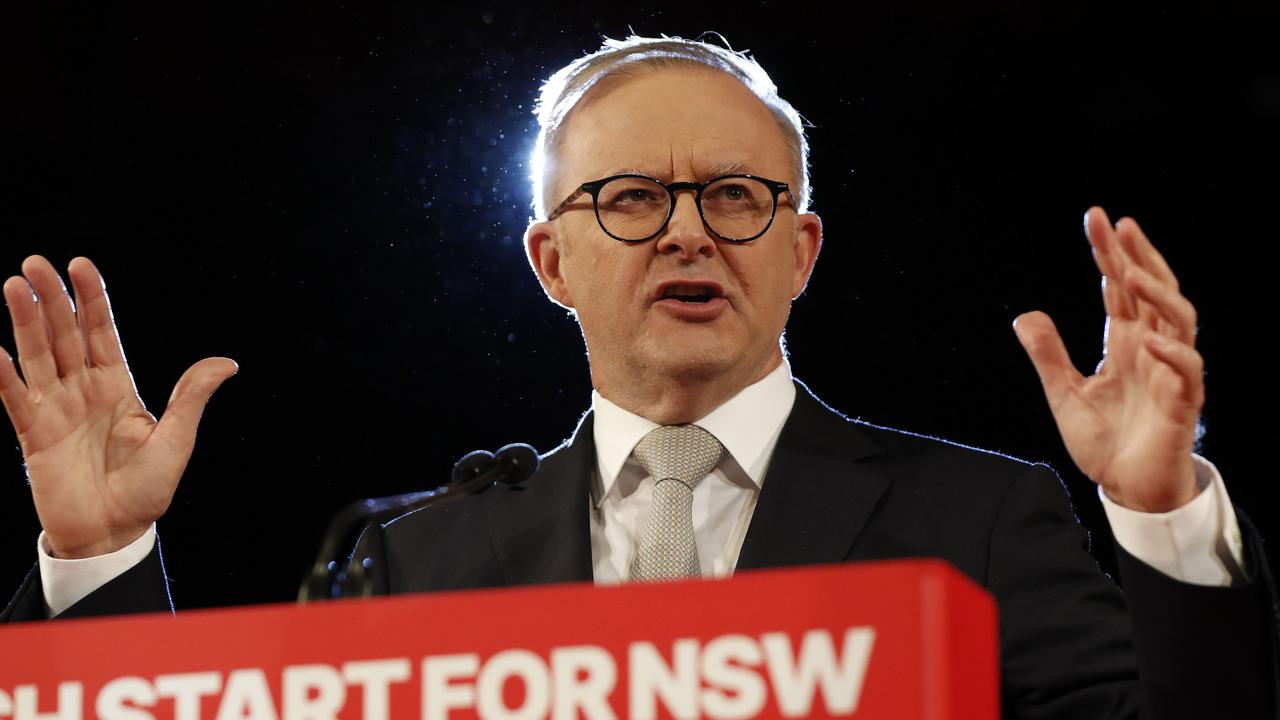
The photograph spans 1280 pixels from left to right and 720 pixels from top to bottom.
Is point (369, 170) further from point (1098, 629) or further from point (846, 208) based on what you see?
point (1098, 629)

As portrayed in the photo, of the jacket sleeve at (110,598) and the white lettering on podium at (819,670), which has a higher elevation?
the white lettering on podium at (819,670)

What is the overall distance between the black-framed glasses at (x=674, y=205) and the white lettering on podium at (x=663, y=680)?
120cm

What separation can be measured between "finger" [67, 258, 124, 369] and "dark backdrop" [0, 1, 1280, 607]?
1.02 m

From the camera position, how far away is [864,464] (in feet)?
6.84

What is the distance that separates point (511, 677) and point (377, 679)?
4.0 inches

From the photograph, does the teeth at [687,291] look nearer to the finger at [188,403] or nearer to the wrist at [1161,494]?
the finger at [188,403]

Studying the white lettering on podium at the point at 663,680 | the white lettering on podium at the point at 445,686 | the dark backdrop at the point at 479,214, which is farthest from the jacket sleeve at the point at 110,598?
the dark backdrop at the point at 479,214

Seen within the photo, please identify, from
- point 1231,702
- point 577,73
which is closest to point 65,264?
point 577,73

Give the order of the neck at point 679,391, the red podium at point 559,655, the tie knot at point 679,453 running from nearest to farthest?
the red podium at point 559,655, the tie knot at point 679,453, the neck at point 679,391

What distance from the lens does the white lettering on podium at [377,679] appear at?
1.07 m

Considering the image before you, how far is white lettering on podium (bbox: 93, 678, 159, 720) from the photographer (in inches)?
44.0

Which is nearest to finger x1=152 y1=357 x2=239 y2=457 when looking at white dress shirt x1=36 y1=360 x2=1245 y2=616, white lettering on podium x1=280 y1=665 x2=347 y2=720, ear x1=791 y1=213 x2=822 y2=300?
white dress shirt x1=36 y1=360 x2=1245 y2=616

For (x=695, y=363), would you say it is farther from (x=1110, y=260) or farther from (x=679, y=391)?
(x=1110, y=260)

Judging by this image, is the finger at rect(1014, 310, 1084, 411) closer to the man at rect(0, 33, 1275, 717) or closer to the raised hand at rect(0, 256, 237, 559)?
the man at rect(0, 33, 1275, 717)
